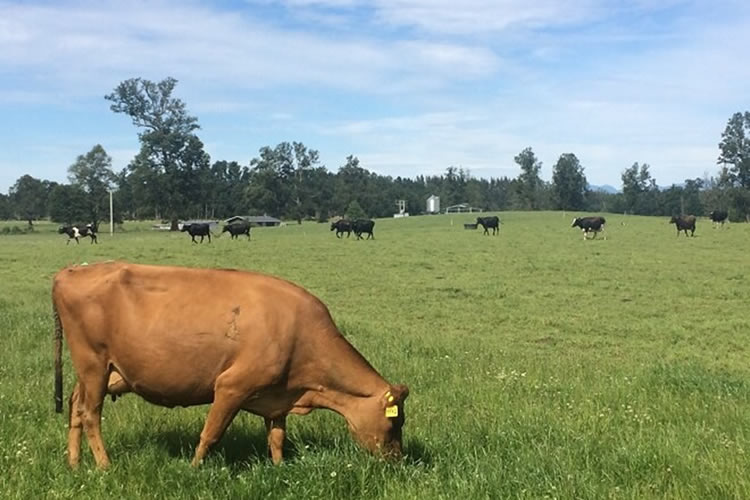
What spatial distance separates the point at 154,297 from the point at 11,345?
698 centimetres

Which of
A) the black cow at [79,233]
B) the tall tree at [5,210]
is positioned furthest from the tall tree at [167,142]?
the tall tree at [5,210]

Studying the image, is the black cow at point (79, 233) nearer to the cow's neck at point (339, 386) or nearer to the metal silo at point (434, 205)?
the cow's neck at point (339, 386)

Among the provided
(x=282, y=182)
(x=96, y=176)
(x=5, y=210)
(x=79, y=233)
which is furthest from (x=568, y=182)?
(x=5, y=210)

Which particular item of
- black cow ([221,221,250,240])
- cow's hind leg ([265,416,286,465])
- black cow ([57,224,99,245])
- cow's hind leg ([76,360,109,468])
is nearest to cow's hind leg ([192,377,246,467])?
cow's hind leg ([265,416,286,465])

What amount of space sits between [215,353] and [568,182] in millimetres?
149781

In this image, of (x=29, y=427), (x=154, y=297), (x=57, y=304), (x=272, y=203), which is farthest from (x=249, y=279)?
(x=272, y=203)

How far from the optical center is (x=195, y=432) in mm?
6762

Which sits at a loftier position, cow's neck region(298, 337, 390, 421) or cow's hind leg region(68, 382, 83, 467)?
cow's neck region(298, 337, 390, 421)

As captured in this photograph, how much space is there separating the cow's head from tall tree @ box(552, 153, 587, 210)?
149 m

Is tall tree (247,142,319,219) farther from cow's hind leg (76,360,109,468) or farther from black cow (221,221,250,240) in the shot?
cow's hind leg (76,360,109,468)

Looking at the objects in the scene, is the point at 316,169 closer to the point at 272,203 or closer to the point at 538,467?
the point at 272,203

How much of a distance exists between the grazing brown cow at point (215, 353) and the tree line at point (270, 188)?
A: 299 feet

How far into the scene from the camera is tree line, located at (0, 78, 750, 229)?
3770 inches

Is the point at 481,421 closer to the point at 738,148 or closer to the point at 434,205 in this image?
the point at 738,148
